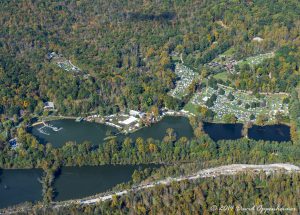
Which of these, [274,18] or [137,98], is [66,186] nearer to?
[137,98]

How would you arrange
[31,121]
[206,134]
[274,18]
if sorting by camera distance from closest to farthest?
[206,134]
[31,121]
[274,18]

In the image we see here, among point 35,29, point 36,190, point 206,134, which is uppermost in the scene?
point 35,29

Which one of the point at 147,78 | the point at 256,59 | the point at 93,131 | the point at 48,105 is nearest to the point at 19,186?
the point at 93,131

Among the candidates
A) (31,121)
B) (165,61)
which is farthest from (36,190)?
(165,61)

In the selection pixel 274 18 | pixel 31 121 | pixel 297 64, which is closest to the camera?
pixel 31 121

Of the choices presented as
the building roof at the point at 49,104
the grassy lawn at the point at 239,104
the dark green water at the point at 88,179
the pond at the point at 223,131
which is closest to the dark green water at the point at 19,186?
the dark green water at the point at 88,179

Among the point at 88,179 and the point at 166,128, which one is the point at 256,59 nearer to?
the point at 166,128

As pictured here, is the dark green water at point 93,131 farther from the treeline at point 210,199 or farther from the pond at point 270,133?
the treeline at point 210,199
